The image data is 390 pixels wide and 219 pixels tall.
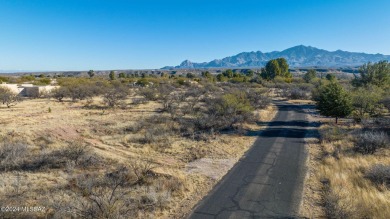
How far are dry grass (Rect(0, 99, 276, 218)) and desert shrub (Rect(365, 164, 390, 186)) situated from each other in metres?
7.29

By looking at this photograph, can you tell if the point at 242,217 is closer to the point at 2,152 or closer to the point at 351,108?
the point at 2,152

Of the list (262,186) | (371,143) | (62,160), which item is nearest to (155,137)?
(62,160)

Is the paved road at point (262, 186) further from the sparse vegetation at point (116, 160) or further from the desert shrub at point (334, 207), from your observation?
the desert shrub at point (334, 207)

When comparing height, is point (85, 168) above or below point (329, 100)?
below

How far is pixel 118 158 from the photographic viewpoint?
54.4 feet

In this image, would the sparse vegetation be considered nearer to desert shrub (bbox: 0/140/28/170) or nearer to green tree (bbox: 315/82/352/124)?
desert shrub (bbox: 0/140/28/170)

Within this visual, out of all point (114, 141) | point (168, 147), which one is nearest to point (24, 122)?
point (114, 141)

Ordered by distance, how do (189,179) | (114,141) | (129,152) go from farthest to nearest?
1. (114,141)
2. (129,152)
3. (189,179)

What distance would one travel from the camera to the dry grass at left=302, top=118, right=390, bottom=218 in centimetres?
979

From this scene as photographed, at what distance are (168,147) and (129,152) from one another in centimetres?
295

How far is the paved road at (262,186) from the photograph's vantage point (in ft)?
33.2

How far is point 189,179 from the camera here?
13336mm

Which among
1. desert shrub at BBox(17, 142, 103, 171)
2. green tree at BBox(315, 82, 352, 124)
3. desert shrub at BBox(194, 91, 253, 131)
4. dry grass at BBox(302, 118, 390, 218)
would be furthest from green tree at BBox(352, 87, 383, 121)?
desert shrub at BBox(17, 142, 103, 171)

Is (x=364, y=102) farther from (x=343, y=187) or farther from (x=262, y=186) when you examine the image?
(x=262, y=186)
